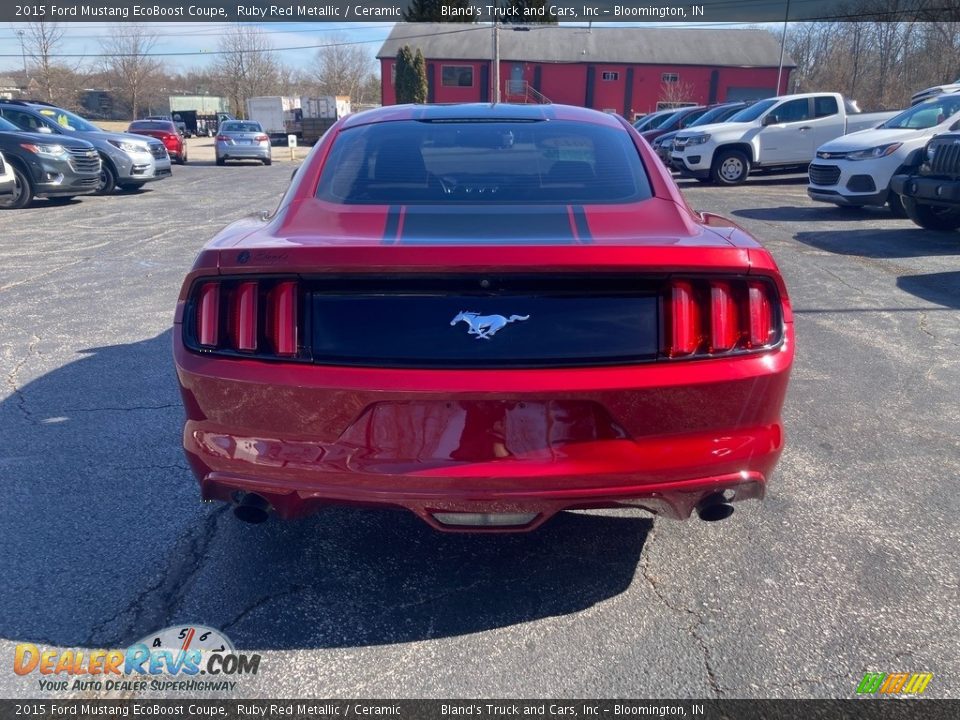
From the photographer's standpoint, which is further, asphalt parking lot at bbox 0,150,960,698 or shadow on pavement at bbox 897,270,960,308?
shadow on pavement at bbox 897,270,960,308

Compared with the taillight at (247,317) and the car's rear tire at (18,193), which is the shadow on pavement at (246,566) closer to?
the taillight at (247,317)

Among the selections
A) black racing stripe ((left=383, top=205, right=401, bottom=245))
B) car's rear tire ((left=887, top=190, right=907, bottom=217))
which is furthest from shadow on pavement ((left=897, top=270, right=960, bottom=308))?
black racing stripe ((left=383, top=205, right=401, bottom=245))

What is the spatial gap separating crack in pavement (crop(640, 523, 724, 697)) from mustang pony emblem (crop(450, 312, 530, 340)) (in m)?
1.14

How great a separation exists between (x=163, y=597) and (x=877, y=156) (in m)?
11.5

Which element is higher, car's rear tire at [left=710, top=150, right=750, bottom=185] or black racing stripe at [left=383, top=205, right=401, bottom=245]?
car's rear tire at [left=710, top=150, right=750, bottom=185]

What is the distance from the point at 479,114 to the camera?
371cm

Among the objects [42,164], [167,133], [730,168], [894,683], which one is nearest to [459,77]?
[167,133]

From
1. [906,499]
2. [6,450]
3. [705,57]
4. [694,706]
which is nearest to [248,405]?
[694,706]

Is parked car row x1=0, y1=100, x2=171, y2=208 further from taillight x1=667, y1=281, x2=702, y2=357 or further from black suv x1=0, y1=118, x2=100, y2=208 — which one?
taillight x1=667, y1=281, x2=702, y2=357

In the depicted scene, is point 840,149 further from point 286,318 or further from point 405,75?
A: point 405,75

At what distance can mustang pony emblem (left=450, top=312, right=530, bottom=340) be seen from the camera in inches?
90.2

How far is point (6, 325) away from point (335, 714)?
5084mm

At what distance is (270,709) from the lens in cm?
220

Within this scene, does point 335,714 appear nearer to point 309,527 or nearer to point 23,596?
point 309,527
